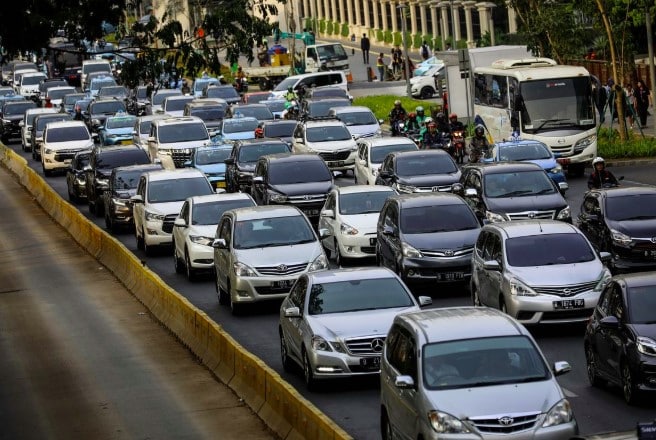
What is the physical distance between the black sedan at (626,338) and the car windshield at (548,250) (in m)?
3.84

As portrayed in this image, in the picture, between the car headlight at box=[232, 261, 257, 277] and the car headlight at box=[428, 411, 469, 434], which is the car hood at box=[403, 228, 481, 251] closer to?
the car headlight at box=[232, 261, 257, 277]

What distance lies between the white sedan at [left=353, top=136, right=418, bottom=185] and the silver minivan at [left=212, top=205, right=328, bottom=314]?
43.1ft

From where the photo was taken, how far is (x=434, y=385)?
15.1 meters

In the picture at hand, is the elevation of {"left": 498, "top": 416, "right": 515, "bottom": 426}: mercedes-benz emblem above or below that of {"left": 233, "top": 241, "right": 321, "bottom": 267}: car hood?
above

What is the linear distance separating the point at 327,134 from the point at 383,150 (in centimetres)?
581

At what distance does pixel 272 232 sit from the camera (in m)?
28.0

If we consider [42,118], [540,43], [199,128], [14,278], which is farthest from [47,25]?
[42,118]

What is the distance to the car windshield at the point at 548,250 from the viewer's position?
76.5 feet

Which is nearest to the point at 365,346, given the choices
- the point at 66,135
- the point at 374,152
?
the point at 374,152

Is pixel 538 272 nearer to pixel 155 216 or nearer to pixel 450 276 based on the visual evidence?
pixel 450 276

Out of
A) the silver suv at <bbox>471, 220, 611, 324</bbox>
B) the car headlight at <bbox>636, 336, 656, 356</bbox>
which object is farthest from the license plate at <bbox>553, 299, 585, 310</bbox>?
the car headlight at <bbox>636, 336, 656, 356</bbox>

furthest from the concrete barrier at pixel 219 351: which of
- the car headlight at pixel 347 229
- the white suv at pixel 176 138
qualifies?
the white suv at pixel 176 138

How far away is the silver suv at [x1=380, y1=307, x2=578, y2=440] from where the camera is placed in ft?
47.7

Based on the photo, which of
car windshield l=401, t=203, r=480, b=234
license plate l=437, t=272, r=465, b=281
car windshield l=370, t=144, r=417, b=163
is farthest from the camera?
car windshield l=370, t=144, r=417, b=163
